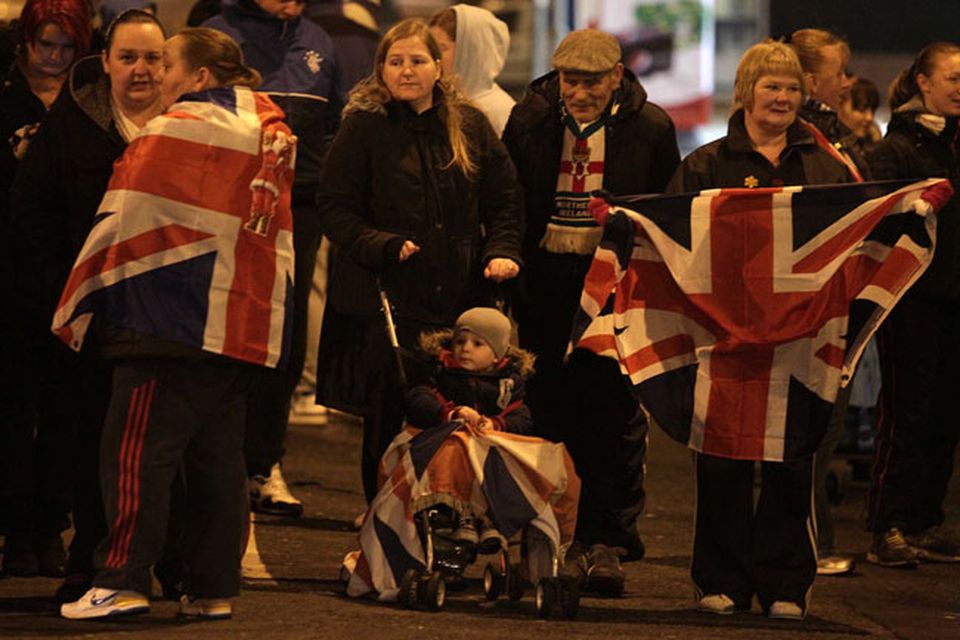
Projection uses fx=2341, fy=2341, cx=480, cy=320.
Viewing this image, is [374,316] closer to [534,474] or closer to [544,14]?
[534,474]

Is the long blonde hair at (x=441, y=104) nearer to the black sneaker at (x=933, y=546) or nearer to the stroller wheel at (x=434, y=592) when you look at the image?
the stroller wheel at (x=434, y=592)

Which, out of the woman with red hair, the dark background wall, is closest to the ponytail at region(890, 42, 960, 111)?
the woman with red hair

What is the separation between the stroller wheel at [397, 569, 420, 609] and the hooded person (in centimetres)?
285

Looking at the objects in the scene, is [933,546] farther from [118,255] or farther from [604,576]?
[118,255]

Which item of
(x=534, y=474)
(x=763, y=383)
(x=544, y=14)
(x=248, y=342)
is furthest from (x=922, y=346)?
(x=544, y=14)

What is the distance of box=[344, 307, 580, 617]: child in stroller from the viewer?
8.06m

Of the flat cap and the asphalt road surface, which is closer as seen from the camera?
the asphalt road surface

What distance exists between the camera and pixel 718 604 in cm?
820

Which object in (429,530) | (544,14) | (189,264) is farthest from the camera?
(544,14)

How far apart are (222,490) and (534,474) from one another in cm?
111

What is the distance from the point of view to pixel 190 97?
25.1ft

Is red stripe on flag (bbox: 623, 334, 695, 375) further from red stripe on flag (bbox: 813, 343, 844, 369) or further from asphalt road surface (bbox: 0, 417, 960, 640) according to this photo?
asphalt road surface (bbox: 0, 417, 960, 640)

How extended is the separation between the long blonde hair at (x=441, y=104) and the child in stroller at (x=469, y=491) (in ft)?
2.37

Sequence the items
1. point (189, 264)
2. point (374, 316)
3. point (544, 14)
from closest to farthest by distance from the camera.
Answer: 1. point (189, 264)
2. point (374, 316)
3. point (544, 14)
